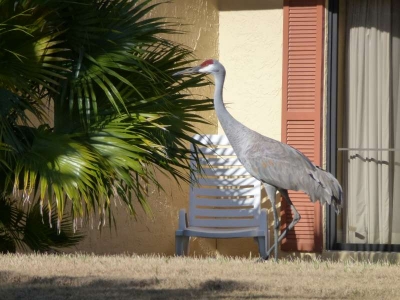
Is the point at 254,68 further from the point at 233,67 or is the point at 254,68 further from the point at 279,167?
the point at 279,167

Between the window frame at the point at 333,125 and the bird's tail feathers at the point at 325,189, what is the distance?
1.76 meters

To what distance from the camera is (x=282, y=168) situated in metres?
8.38

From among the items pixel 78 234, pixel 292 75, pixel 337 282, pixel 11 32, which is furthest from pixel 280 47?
pixel 337 282

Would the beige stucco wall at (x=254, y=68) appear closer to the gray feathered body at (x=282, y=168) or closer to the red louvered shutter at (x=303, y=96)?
the red louvered shutter at (x=303, y=96)

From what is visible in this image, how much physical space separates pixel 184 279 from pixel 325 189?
2.60 metres

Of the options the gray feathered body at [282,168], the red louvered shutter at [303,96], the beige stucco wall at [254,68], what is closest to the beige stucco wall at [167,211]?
the beige stucco wall at [254,68]

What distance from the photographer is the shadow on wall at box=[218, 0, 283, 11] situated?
1054 centimetres

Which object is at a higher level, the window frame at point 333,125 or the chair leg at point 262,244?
the window frame at point 333,125

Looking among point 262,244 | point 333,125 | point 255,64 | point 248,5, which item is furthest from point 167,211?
point 248,5

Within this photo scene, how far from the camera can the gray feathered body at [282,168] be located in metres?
8.37

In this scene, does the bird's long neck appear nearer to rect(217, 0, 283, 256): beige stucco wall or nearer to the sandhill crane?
the sandhill crane

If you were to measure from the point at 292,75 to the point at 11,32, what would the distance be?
11.2ft

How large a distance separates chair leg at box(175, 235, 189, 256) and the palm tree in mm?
1399

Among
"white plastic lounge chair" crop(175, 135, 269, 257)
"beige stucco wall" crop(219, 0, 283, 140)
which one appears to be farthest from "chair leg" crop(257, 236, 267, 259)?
"beige stucco wall" crop(219, 0, 283, 140)
